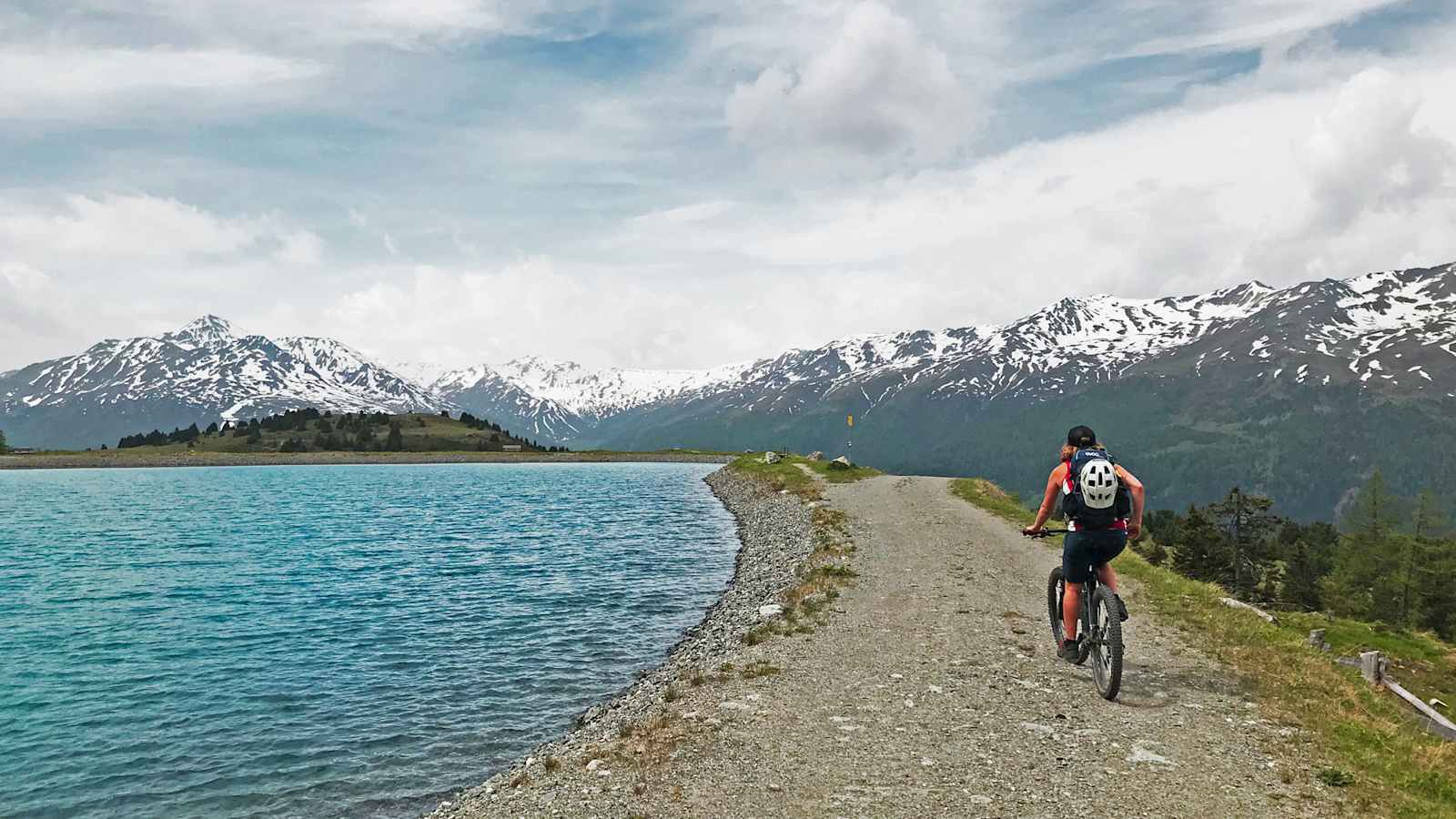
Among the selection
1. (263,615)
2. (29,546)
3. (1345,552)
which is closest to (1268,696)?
(263,615)

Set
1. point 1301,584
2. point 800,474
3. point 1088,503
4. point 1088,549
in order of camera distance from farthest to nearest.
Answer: point 800,474, point 1301,584, point 1088,549, point 1088,503

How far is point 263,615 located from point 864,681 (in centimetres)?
2787

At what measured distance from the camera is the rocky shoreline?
1271 centimetres

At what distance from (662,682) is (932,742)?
9.76 m

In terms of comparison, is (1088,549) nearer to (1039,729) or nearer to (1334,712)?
(1039,729)

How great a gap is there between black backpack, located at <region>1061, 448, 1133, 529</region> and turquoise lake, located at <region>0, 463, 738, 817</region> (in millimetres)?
12964

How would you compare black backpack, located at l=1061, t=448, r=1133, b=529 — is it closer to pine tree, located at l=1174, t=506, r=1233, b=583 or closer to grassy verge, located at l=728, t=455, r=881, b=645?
grassy verge, located at l=728, t=455, r=881, b=645

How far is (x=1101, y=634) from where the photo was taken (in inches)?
563

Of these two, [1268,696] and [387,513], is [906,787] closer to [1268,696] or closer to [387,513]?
[1268,696]

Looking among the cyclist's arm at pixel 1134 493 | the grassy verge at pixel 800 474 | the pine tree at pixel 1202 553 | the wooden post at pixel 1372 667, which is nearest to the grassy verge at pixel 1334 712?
the cyclist's arm at pixel 1134 493

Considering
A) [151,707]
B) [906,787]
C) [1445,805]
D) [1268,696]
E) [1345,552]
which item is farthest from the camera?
[1345,552]

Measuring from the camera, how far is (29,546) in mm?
54938

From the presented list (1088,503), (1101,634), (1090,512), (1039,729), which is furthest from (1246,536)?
(1039,729)

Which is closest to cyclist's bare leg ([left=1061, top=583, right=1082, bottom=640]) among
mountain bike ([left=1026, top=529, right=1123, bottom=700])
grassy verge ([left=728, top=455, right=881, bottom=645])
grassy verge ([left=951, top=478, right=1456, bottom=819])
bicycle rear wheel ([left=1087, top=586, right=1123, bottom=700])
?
mountain bike ([left=1026, top=529, right=1123, bottom=700])
